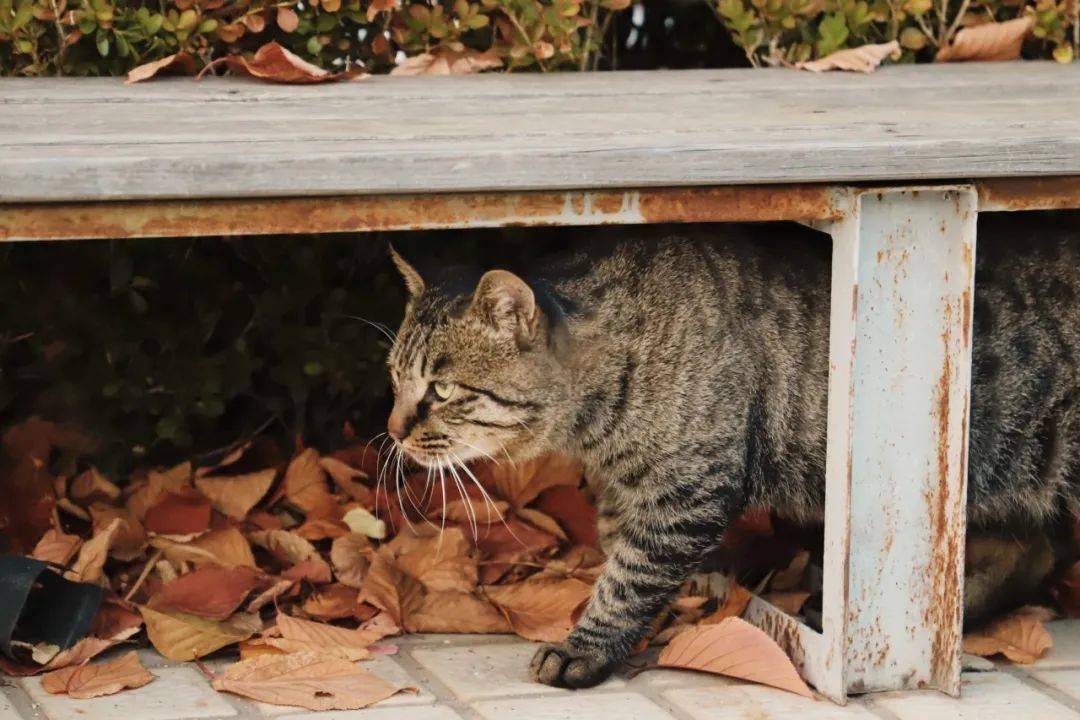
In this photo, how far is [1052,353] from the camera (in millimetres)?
3303

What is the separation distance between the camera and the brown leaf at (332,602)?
3371mm

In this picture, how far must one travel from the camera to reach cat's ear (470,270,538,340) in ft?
10.1

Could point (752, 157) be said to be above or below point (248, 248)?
above

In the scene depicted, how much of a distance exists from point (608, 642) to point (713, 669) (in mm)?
222

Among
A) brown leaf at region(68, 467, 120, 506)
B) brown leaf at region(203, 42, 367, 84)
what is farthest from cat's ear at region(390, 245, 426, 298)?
brown leaf at region(68, 467, 120, 506)

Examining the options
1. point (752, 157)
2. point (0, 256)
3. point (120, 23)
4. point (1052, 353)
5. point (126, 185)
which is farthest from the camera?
point (0, 256)

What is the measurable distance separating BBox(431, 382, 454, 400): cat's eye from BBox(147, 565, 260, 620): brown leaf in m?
0.62

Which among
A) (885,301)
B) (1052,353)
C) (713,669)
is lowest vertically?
(713,669)

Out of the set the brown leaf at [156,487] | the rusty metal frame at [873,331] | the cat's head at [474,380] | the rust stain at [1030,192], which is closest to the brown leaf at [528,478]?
the cat's head at [474,380]

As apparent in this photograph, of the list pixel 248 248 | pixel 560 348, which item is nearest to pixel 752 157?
pixel 560 348

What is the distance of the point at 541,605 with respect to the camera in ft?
11.3

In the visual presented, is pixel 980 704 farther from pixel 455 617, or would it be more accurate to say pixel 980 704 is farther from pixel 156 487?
pixel 156 487

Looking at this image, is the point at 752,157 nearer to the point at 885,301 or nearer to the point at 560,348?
the point at 885,301

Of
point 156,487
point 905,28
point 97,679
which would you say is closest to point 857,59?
point 905,28
